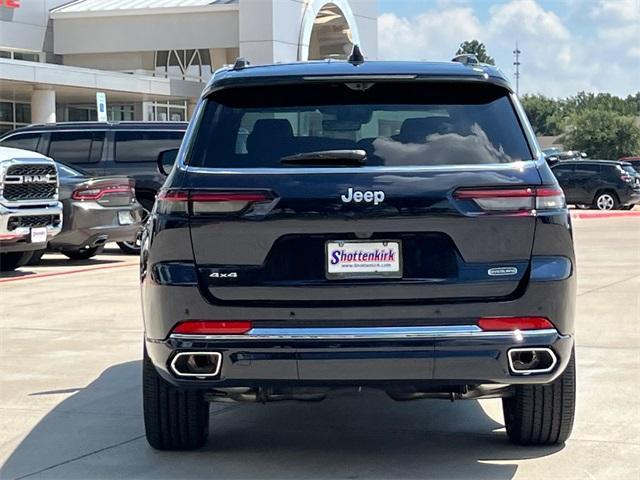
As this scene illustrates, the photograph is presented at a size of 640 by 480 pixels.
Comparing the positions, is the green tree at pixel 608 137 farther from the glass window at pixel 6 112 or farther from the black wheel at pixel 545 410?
the black wheel at pixel 545 410

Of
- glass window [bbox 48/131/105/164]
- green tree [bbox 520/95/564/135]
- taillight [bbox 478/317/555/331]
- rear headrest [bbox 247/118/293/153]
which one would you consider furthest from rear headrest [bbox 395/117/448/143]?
green tree [bbox 520/95/564/135]

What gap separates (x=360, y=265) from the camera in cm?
459

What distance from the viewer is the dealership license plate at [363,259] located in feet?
15.0

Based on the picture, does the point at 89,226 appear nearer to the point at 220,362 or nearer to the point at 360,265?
the point at 220,362

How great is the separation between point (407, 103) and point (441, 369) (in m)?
1.28

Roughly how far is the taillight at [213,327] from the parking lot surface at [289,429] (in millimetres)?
637

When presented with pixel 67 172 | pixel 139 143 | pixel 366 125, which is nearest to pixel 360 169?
pixel 366 125

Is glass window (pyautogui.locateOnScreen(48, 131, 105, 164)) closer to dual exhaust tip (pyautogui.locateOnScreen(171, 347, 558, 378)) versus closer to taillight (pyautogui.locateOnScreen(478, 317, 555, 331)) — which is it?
dual exhaust tip (pyautogui.locateOnScreen(171, 347, 558, 378))

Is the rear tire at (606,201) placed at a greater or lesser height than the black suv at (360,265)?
lesser

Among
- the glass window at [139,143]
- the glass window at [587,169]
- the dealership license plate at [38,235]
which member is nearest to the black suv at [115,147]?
the glass window at [139,143]

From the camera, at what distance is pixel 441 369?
455 centimetres

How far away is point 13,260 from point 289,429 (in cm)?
985

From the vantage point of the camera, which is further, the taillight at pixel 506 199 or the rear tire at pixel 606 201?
the rear tire at pixel 606 201

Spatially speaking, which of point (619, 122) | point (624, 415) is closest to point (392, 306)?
point (624, 415)
